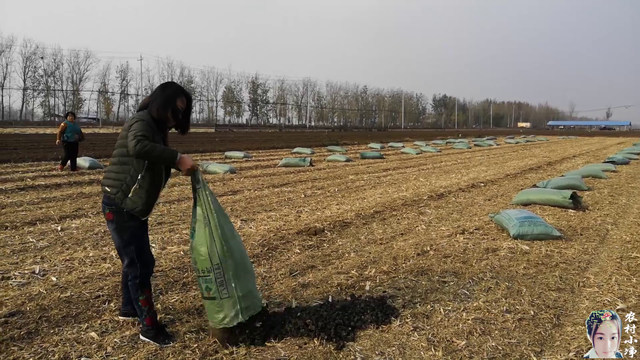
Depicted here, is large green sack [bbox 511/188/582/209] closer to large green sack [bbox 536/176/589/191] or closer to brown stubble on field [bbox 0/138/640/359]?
brown stubble on field [bbox 0/138/640/359]

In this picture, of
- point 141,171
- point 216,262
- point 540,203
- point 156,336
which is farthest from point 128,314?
point 540,203

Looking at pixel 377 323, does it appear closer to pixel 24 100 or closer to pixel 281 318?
pixel 281 318

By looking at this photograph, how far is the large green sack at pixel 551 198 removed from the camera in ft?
22.8

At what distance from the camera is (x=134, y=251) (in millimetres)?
2721

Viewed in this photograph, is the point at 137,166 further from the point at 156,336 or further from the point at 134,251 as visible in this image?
the point at 156,336

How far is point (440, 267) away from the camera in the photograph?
430cm

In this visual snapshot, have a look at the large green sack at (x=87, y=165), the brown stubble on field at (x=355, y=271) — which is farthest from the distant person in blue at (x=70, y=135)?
the brown stubble on field at (x=355, y=271)

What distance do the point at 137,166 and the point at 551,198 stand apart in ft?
21.6

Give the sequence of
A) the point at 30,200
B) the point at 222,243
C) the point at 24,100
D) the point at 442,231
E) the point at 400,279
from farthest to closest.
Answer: the point at 24,100 < the point at 30,200 < the point at 442,231 < the point at 400,279 < the point at 222,243

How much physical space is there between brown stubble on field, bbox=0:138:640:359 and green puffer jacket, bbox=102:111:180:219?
1.00 metres

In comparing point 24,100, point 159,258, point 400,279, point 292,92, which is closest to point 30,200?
point 159,258

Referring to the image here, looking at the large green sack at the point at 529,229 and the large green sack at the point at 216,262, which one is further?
the large green sack at the point at 529,229

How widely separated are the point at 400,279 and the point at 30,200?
666 cm

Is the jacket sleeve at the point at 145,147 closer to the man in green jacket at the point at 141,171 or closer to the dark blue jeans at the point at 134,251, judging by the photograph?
the man in green jacket at the point at 141,171
